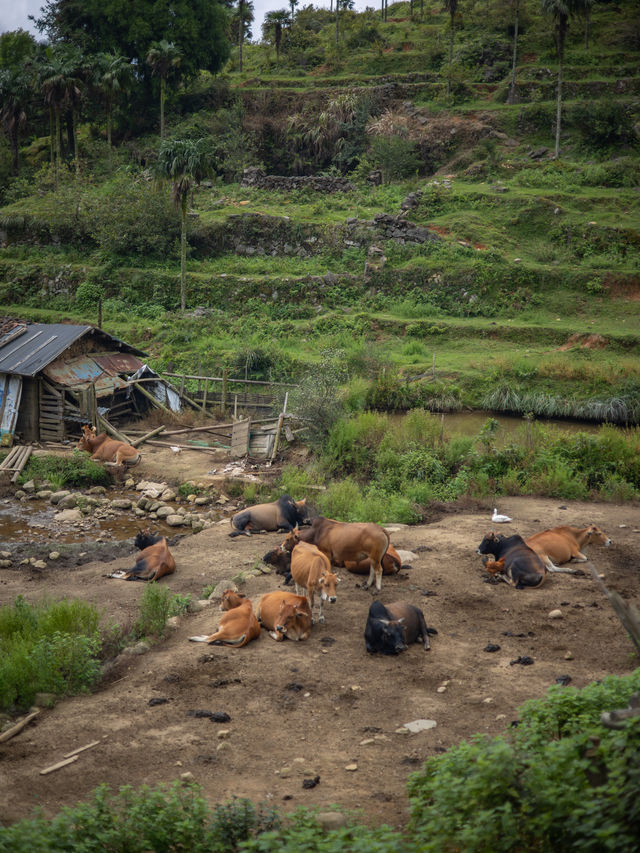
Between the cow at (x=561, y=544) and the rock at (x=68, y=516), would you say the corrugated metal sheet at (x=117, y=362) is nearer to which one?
the rock at (x=68, y=516)

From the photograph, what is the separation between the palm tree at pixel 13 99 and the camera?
4738 cm

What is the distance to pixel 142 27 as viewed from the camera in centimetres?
5050

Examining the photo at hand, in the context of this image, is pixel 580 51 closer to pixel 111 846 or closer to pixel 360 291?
pixel 360 291

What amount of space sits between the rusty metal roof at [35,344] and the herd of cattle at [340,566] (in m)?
9.67

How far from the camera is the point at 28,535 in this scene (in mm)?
15828

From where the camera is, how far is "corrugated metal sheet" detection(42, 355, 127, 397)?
21766mm

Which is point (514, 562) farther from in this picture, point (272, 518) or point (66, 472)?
point (66, 472)

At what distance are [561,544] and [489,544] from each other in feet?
3.52

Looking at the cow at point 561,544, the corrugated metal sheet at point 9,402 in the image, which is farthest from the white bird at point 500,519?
the corrugated metal sheet at point 9,402

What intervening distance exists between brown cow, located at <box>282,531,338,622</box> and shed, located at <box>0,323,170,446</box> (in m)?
12.9

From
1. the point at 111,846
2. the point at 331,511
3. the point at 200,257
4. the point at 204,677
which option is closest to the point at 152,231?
the point at 200,257

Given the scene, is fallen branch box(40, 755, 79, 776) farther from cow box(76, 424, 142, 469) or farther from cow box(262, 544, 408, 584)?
cow box(76, 424, 142, 469)

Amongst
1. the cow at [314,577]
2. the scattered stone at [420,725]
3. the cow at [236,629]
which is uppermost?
the cow at [314,577]

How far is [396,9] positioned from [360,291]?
51.9 meters
